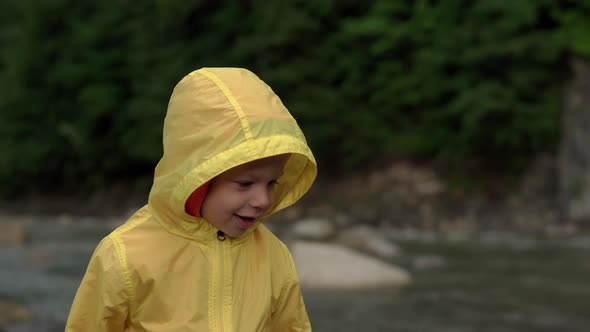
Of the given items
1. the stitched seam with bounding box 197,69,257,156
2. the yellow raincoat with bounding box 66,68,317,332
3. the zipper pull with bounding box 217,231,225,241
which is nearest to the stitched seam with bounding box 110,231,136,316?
the yellow raincoat with bounding box 66,68,317,332

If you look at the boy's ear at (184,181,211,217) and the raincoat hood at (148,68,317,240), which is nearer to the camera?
the raincoat hood at (148,68,317,240)

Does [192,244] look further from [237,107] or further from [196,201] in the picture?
[237,107]

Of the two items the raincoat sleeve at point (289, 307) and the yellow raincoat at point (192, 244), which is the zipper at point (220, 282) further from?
the raincoat sleeve at point (289, 307)

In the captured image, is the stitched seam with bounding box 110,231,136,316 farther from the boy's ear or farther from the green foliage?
the green foliage

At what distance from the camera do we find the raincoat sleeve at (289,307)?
2385 mm

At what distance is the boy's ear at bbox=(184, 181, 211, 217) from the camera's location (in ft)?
7.27

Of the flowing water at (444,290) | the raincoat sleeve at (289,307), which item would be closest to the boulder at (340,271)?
the flowing water at (444,290)

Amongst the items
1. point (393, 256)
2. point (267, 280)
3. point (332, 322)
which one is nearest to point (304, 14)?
point (393, 256)

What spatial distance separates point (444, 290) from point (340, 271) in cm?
103

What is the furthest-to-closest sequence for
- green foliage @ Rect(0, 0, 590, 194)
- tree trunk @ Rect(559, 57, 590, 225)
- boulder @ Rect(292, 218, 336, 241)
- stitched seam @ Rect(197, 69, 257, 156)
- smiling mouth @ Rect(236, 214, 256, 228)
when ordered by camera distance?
green foliage @ Rect(0, 0, 590, 194)
tree trunk @ Rect(559, 57, 590, 225)
boulder @ Rect(292, 218, 336, 241)
smiling mouth @ Rect(236, 214, 256, 228)
stitched seam @ Rect(197, 69, 257, 156)

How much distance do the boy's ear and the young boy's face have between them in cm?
1

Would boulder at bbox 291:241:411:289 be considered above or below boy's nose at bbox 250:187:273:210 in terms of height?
above

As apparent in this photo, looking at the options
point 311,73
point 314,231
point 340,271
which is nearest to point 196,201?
point 340,271

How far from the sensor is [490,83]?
1406cm
